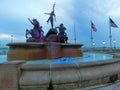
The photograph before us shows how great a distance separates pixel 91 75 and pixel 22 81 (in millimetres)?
1926

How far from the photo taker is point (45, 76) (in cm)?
642

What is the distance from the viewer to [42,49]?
19766 millimetres

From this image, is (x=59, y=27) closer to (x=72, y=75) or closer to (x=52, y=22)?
(x=52, y=22)

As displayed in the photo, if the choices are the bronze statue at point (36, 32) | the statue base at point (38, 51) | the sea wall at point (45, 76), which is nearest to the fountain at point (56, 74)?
Result: the sea wall at point (45, 76)

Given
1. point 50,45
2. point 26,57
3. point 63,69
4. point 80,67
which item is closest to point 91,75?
point 80,67

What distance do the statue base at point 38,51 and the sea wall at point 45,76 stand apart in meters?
11.9

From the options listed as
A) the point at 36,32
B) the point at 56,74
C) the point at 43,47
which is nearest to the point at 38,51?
the point at 43,47

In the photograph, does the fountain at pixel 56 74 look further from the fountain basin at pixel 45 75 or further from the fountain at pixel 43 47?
the fountain at pixel 43 47

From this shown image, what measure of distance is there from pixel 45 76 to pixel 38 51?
13.1 m

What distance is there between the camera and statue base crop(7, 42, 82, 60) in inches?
727

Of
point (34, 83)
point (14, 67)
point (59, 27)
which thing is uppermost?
point (59, 27)

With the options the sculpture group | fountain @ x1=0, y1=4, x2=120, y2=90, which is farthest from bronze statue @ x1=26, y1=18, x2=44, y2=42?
fountain @ x1=0, y1=4, x2=120, y2=90

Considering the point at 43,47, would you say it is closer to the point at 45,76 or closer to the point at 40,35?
the point at 40,35

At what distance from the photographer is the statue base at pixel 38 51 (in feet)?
60.5
